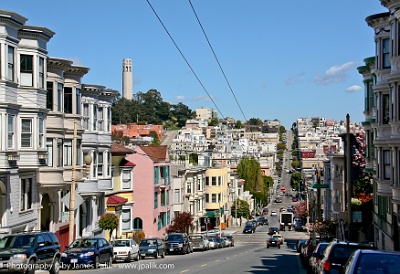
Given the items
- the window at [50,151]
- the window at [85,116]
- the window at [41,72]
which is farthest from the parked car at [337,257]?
the window at [85,116]

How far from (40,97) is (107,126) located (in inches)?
584

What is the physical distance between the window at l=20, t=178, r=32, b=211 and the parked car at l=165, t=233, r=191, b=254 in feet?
42.5

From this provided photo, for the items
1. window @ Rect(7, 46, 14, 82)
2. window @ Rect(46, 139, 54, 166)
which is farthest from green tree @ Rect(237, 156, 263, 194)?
window @ Rect(7, 46, 14, 82)

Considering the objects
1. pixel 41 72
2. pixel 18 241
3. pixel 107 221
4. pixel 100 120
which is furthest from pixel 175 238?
pixel 18 241

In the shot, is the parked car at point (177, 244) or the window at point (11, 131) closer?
the window at point (11, 131)

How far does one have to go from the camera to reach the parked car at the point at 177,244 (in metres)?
46.7

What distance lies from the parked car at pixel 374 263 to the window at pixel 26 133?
23653 mm

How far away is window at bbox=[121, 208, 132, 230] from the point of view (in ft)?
195

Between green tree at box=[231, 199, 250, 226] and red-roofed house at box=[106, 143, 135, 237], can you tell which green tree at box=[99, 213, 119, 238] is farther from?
green tree at box=[231, 199, 250, 226]

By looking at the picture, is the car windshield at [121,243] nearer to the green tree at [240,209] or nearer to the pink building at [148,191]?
the pink building at [148,191]

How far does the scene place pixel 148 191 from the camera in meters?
65.8

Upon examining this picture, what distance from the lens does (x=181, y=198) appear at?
7931 cm

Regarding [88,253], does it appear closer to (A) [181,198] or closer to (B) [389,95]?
(B) [389,95]

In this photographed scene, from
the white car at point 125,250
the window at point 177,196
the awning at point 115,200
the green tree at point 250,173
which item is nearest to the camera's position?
the white car at point 125,250
